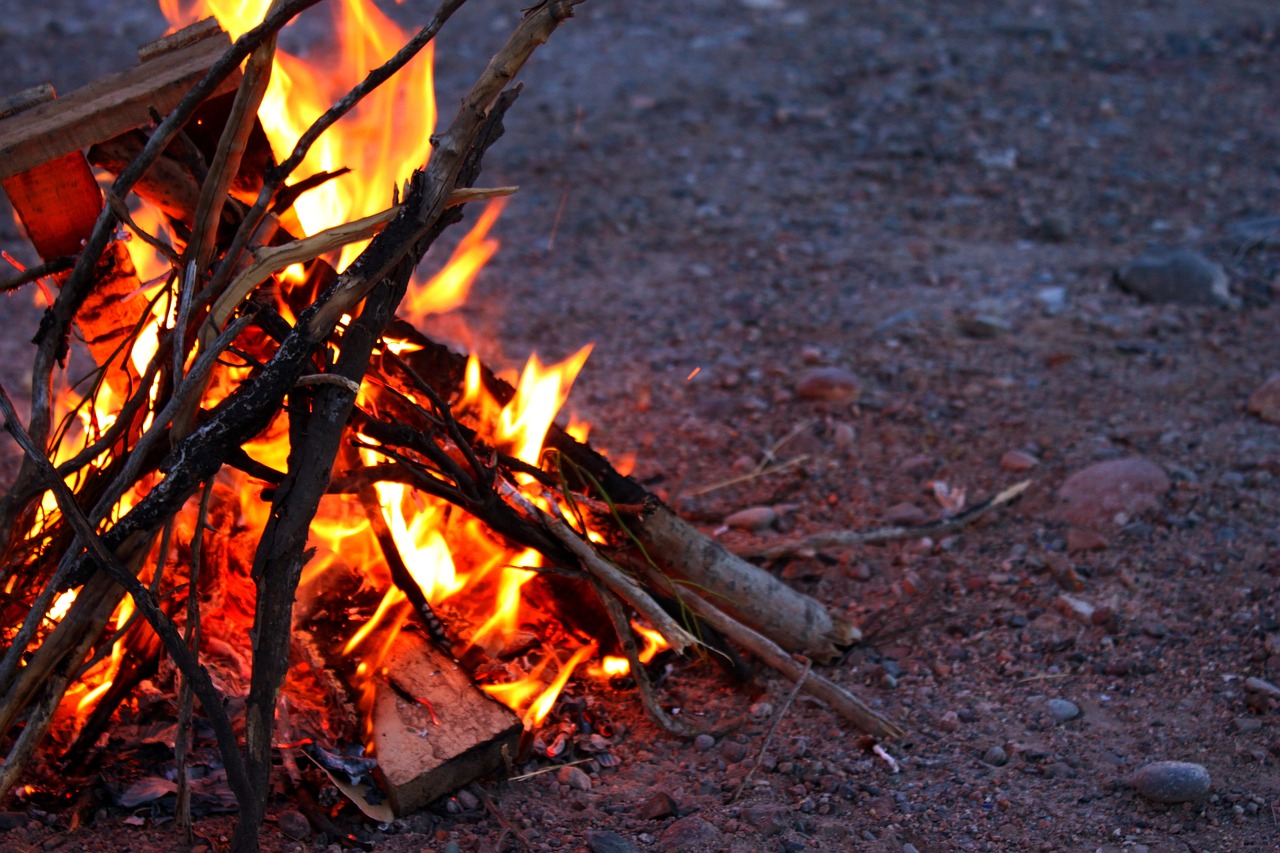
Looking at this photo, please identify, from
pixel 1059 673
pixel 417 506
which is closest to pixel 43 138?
pixel 417 506

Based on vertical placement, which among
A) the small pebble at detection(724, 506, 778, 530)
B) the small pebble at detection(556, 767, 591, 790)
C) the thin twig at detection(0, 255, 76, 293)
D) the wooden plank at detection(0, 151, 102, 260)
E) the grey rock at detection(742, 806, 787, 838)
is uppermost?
the wooden plank at detection(0, 151, 102, 260)

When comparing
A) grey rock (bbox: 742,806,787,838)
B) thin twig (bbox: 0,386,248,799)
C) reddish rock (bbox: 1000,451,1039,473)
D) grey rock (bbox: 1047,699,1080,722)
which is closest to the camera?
thin twig (bbox: 0,386,248,799)

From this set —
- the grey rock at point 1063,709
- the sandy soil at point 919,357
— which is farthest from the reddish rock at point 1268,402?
the grey rock at point 1063,709

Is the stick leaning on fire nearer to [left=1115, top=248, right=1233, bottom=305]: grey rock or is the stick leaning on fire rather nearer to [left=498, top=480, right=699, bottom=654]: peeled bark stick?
[left=498, top=480, right=699, bottom=654]: peeled bark stick

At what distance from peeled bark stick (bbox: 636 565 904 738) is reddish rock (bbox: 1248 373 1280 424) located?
198cm

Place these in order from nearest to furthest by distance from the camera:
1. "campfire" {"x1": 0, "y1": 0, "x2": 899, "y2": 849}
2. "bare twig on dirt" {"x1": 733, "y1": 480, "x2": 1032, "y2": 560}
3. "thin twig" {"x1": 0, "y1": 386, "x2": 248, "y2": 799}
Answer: "thin twig" {"x1": 0, "y1": 386, "x2": 248, "y2": 799}
"campfire" {"x1": 0, "y1": 0, "x2": 899, "y2": 849}
"bare twig on dirt" {"x1": 733, "y1": 480, "x2": 1032, "y2": 560}

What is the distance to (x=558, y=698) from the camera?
2424 millimetres

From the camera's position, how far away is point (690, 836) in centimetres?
197

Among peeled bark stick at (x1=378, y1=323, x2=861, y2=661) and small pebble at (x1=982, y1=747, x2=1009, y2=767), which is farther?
peeled bark stick at (x1=378, y1=323, x2=861, y2=661)

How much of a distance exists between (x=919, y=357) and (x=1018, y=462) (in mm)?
781

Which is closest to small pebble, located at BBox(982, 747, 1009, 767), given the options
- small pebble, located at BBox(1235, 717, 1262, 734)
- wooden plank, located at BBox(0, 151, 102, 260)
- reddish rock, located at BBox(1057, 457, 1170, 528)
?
small pebble, located at BBox(1235, 717, 1262, 734)

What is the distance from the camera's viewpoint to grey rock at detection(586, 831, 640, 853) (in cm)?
196

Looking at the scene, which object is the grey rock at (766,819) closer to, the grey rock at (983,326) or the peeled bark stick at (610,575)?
the peeled bark stick at (610,575)

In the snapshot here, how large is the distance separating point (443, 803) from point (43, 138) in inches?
54.3
